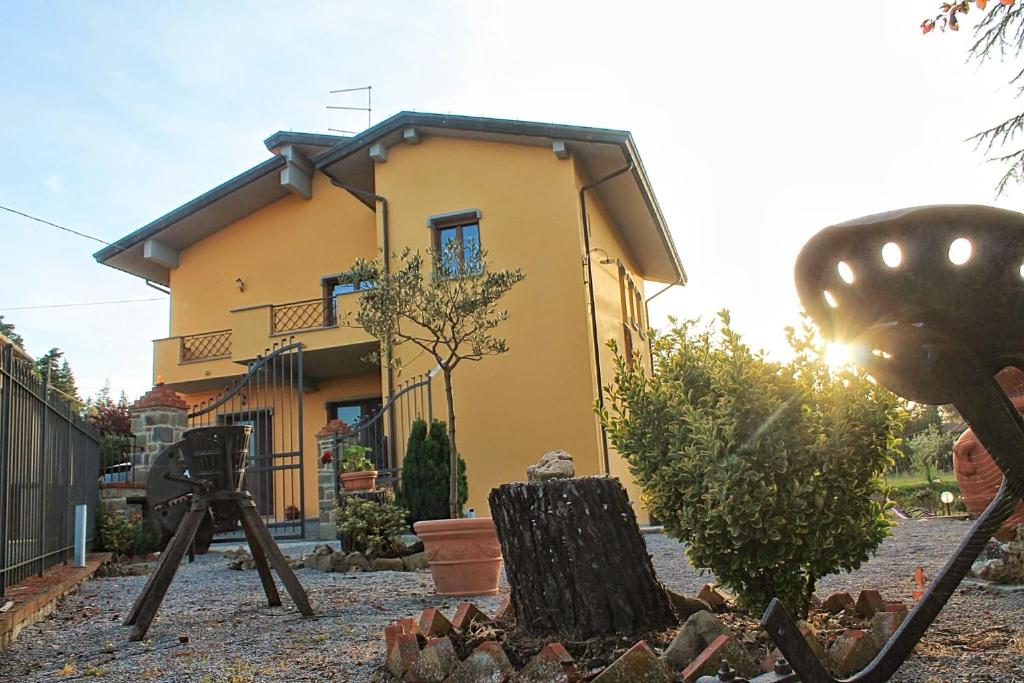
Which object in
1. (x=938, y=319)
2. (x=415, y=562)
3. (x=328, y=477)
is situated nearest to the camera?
(x=938, y=319)

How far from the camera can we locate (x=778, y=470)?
290cm

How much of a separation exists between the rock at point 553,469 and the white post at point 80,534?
191 inches

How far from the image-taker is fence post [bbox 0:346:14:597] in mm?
4188

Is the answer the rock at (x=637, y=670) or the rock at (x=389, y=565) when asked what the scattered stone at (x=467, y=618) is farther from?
the rock at (x=389, y=565)

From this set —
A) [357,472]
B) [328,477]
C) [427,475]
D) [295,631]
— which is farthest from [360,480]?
[295,631]

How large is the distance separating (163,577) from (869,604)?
352cm

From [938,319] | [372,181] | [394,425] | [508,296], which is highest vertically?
[372,181]

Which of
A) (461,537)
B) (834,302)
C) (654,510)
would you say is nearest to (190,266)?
(461,537)

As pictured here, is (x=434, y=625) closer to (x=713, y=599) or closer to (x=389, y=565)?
(x=713, y=599)

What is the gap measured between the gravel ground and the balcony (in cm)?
680

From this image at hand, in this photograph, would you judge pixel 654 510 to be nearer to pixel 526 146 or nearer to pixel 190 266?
pixel 526 146

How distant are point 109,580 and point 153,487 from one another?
2041mm

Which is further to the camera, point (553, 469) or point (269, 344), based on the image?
point (269, 344)

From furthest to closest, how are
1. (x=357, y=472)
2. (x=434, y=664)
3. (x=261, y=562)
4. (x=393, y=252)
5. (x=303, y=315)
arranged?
(x=303, y=315)
(x=393, y=252)
(x=357, y=472)
(x=261, y=562)
(x=434, y=664)
